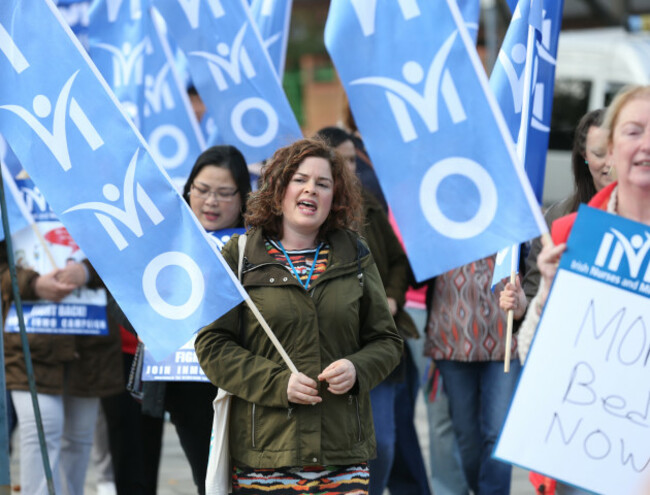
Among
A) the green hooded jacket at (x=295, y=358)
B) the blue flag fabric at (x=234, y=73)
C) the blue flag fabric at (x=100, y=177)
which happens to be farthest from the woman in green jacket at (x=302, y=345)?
the blue flag fabric at (x=234, y=73)

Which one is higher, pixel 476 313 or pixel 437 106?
pixel 437 106

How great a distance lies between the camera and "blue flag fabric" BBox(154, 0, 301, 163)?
6406 millimetres

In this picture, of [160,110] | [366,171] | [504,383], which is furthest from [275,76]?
[504,383]

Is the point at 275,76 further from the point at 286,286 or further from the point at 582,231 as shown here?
the point at 582,231

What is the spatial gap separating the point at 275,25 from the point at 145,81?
2.91 ft

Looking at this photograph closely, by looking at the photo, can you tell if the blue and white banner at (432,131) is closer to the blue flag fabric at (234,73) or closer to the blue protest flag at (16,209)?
the blue flag fabric at (234,73)

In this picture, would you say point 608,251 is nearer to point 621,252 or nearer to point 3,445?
point 621,252

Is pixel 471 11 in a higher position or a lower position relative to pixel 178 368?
higher

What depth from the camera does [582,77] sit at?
1734 cm

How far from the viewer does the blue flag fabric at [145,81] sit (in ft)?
24.2

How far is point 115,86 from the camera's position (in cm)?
753

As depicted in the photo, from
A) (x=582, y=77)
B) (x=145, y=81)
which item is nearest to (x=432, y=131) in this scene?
(x=145, y=81)

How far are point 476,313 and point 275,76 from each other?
1.66 meters

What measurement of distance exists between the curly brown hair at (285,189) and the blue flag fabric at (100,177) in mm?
288
